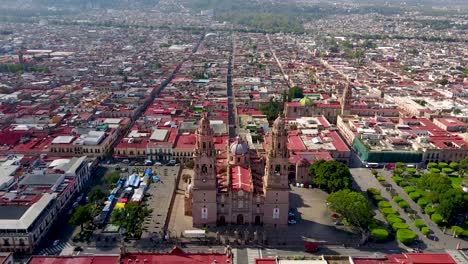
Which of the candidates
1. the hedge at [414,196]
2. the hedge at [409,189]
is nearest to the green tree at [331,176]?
the hedge at [414,196]

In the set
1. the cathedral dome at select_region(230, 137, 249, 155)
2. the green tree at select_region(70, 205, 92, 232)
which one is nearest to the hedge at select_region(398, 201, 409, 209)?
the cathedral dome at select_region(230, 137, 249, 155)

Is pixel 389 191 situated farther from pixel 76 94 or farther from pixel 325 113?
pixel 76 94

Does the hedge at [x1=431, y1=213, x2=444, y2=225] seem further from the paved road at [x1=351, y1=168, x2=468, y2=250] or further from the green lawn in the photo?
the green lawn

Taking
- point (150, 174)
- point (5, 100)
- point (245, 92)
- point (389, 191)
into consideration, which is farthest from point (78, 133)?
point (389, 191)

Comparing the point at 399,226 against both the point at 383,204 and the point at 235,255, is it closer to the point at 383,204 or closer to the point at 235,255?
the point at 383,204

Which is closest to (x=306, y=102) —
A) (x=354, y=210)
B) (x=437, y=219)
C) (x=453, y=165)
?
(x=453, y=165)

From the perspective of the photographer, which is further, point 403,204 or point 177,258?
point 403,204

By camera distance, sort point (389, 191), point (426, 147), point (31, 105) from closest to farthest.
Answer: point (389, 191) < point (426, 147) < point (31, 105)
